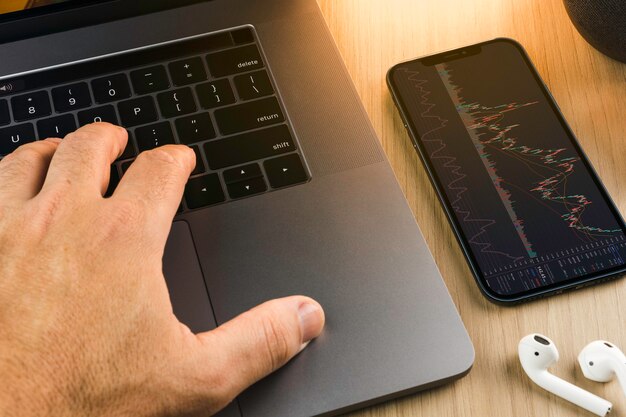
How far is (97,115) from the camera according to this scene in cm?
75

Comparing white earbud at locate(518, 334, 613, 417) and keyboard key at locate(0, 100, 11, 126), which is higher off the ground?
keyboard key at locate(0, 100, 11, 126)

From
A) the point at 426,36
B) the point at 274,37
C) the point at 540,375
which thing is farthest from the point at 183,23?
the point at 540,375

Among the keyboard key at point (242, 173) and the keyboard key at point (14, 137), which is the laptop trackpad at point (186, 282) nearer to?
the keyboard key at point (242, 173)

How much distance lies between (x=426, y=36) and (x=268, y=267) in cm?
37

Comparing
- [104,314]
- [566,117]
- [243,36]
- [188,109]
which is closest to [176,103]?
[188,109]

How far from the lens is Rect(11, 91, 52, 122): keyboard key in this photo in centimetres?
75

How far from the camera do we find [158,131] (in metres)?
0.74

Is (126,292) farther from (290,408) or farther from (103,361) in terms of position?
(290,408)

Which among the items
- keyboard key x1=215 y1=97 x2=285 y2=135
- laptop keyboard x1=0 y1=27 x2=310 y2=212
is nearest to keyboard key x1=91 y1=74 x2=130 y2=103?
laptop keyboard x1=0 y1=27 x2=310 y2=212

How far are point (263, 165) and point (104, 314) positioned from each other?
9.3 inches

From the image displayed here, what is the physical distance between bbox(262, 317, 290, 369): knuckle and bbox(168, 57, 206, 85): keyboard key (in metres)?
0.31

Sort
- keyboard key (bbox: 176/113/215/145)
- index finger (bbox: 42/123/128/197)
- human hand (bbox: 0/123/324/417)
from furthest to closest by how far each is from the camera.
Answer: keyboard key (bbox: 176/113/215/145) → index finger (bbox: 42/123/128/197) → human hand (bbox: 0/123/324/417)

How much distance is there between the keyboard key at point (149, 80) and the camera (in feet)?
2.49

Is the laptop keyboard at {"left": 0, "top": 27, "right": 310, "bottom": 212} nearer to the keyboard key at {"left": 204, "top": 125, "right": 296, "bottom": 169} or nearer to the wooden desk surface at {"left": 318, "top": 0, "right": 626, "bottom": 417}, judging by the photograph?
the keyboard key at {"left": 204, "top": 125, "right": 296, "bottom": 169}
